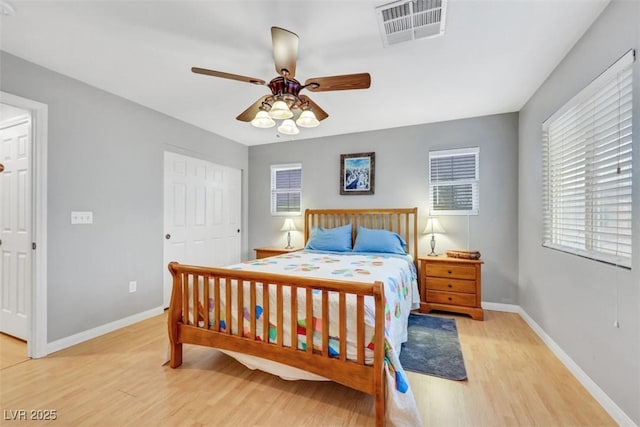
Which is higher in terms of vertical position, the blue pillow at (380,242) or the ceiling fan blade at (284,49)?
the ceiling fan blade at (284,49)

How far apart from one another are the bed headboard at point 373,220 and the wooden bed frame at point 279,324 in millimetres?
2278

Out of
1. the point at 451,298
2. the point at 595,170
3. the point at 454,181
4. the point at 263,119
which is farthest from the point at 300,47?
the point at 451,298

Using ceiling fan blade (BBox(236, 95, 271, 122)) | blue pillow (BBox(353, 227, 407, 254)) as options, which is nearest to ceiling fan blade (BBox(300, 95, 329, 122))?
ceiling fan blade (BBox(236, 95, 271, 122))

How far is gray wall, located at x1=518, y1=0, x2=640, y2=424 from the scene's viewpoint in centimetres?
151

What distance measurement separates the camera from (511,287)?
11.3 ft

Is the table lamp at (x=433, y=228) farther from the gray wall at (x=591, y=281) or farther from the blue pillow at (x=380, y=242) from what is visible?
the gray wall at (x=591, y=281)

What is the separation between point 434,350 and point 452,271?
45.1 inches

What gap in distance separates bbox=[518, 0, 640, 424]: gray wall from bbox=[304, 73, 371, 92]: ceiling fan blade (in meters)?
1.45

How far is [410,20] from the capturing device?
1.81 metres

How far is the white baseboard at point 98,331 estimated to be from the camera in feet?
8.12

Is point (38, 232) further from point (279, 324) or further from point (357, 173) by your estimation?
point (357, 173)

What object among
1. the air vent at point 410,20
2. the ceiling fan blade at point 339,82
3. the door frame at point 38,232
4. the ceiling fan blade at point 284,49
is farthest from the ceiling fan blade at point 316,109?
the door frame at point 38,232

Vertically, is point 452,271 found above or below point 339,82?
below

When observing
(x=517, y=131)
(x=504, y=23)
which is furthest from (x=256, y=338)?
(x=517, y=131)
